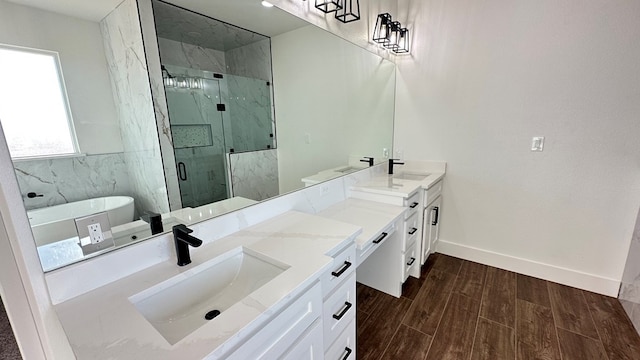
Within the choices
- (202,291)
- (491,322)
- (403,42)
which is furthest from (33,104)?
(403,42)

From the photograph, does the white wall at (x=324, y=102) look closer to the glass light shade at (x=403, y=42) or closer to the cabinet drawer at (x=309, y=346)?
the glass light shade at (x=403, y=42)

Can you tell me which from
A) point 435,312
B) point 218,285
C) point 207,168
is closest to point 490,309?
point 435,312

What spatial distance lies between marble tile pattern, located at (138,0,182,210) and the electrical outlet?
0.29m

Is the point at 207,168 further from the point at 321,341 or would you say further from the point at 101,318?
the point at 321,341

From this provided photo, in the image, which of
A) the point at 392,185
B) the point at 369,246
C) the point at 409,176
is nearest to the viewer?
the point at 369,246

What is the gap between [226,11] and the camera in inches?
53.6

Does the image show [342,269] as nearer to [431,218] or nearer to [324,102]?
[324,102]

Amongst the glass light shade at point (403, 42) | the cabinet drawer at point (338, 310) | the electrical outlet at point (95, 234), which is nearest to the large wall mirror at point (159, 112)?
the electrical outlet at point (95, 234)

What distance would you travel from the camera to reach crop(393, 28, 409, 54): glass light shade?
2.56 meters

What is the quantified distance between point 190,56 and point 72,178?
29.7 inches

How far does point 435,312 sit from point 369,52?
2308 millimetres

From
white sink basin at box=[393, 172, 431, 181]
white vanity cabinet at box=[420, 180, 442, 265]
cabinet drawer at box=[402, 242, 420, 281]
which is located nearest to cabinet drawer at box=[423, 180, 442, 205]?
white vanity cabinet at box=[420, 180, 442, 265]

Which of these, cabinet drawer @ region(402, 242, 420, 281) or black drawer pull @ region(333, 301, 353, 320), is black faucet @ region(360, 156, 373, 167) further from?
black drawer pull @ region(333, 301, 353, 320)

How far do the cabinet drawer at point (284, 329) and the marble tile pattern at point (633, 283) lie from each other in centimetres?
232
